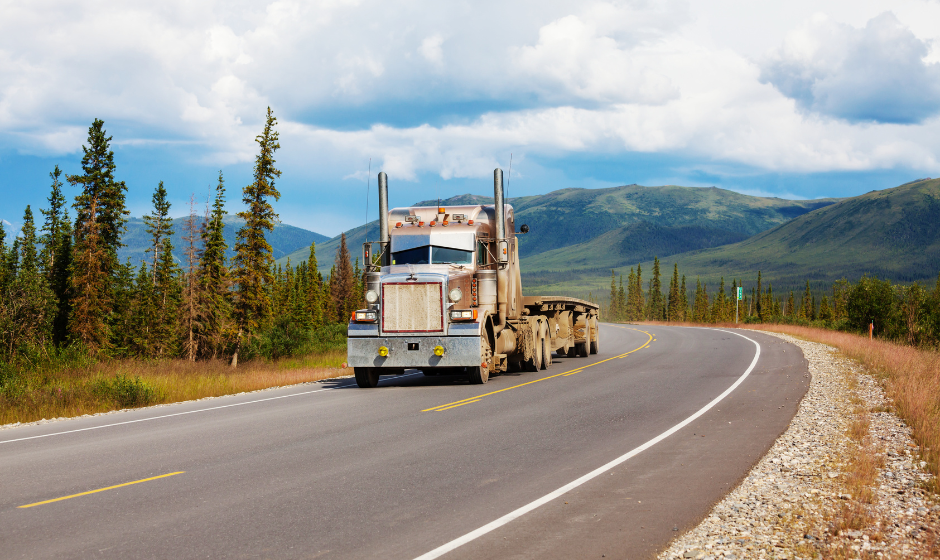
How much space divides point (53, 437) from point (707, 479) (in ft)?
31.7

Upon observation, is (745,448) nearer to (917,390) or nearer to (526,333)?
(917,390)

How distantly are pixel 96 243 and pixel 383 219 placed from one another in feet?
101

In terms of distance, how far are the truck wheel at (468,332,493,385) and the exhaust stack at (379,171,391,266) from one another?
11.2ft

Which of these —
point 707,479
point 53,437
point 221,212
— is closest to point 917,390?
point 707,479

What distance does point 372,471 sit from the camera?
8625 millimetres

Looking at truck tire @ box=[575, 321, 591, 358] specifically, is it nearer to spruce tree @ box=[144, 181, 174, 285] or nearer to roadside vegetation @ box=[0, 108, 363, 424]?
roadside vegetation @ box=[0, 108, 363, 424]

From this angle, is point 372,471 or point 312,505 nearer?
point 312,505

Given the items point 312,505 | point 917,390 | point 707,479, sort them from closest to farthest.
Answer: point 312,505 → point 707,479 → point 917,390

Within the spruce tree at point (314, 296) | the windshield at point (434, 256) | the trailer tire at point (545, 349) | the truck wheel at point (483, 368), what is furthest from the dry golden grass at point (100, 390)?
the spruce tree at point (314, 296)

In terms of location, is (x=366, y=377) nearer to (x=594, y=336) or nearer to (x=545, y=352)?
(x=545, y=352)

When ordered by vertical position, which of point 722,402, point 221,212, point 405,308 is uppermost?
point 221,212

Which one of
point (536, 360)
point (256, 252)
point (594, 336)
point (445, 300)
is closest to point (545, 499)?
point (445, 300)

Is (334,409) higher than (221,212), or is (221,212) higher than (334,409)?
(221,212)

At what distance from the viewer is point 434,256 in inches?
730
